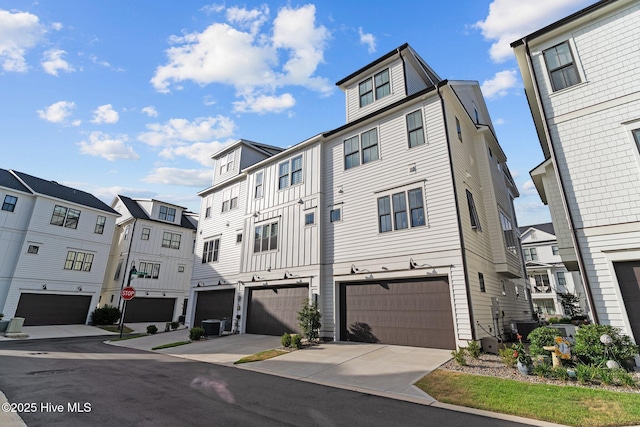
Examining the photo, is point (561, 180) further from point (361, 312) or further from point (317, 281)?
point (317, 281)

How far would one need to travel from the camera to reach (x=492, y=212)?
15.0 metres

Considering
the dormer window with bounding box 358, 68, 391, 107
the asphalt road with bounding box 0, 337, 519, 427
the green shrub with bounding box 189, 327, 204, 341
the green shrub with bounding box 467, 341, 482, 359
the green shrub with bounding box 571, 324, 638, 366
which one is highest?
the dormer window with bounding box 358, 68, 391, 107

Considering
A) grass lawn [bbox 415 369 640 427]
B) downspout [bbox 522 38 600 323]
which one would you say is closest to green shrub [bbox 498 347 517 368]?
grass lawn [bbox 415 369 640 427]

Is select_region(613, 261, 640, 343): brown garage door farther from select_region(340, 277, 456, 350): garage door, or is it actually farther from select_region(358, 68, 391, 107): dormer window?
select_region(358, 68, 391, 107): dormer window

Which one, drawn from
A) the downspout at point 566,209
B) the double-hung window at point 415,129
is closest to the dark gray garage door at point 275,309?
the double-hung window at point 415,129

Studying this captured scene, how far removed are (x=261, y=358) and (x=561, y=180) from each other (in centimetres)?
1215

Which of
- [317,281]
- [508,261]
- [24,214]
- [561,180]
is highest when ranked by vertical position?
[24,214]

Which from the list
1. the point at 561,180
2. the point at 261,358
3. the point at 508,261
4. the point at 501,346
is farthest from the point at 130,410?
the point at 508,261

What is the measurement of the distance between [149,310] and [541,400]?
3215cm

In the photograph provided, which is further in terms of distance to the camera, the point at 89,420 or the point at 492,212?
the point at 492,212

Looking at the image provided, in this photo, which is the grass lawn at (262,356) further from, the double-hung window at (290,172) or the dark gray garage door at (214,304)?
the double-hung window at (290,172)

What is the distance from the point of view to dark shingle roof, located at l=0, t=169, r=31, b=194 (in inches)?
918

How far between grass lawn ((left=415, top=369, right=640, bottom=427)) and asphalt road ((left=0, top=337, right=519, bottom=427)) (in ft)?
2.53

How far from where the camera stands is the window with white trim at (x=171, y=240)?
105ft
